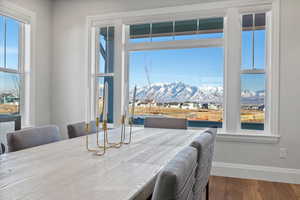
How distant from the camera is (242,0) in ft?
11.2

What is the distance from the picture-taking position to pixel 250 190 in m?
2.92

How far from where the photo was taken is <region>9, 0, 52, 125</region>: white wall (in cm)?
410

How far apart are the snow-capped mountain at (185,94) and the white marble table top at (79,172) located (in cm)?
208

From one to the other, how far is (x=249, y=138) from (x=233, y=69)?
1.01 metres

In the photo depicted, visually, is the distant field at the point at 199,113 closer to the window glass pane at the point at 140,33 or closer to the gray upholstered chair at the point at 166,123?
the gray upholstered chair at the point at 166,123

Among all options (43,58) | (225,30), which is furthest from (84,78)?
(225,30)

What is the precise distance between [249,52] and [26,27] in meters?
3.57

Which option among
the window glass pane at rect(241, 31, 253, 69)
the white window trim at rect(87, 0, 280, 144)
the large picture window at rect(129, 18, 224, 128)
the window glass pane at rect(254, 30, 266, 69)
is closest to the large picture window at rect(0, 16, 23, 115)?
the white window trim at rect(87, 0, 280, 144)

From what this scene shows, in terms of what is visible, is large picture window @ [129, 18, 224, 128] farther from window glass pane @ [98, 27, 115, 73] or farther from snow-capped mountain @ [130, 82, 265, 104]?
window glass pane @ [98, 27, 115, 73]

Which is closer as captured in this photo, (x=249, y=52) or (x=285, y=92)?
(x=285, y=92)

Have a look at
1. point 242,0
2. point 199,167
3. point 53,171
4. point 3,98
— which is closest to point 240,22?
point 242,0

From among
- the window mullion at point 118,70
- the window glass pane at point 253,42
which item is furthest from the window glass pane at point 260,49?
the window mullion at point 118,70

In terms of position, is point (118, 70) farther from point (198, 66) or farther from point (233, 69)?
point (233, 69)

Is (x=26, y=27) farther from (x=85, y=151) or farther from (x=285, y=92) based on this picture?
(x=285, y=92)
